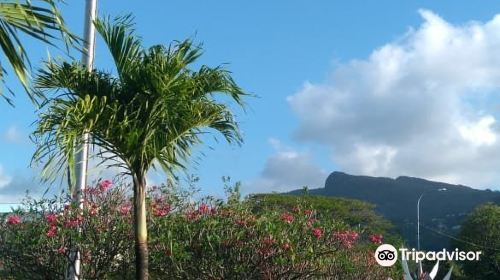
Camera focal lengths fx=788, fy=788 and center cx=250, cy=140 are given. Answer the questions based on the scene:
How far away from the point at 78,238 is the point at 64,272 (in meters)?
1.03

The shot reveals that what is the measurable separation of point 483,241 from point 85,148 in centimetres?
5569

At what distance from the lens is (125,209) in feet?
41.7

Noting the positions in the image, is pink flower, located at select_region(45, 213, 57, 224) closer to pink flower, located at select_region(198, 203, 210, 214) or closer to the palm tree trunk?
pink flower, located at select_region(198, 203, 210, 214)

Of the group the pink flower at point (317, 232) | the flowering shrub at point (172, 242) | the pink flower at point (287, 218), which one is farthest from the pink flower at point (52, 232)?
the pink flower at point (317, 232)

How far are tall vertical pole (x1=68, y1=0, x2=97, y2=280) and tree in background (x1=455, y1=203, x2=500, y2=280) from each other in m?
51.3

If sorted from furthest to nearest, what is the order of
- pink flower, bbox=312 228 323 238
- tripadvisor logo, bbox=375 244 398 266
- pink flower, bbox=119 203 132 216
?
tripadvisor logo, bbox=375 244 398 266 → pink flower, bbox=119 203 132 216 → pink flower, bbox=312 228 323 238

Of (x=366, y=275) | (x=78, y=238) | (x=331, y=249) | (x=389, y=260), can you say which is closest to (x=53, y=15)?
(x=78, y=238)

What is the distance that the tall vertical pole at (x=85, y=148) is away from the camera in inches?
342

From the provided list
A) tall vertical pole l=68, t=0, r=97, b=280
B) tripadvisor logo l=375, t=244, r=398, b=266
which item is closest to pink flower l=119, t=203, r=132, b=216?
tall vertical pole l=68, t=0, r=97, b=280

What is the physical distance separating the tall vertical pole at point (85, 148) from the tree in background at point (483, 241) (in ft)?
168

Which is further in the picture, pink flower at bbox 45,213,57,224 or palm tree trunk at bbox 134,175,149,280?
pink flower at bbox 45,213,57,224

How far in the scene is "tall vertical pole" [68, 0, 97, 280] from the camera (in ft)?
28.5

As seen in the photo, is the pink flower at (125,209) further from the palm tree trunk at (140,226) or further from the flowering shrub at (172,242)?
the palm tree trunk at (140,226)

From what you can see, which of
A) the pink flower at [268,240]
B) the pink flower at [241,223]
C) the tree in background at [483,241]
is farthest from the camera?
the tree in background at [483,241]
